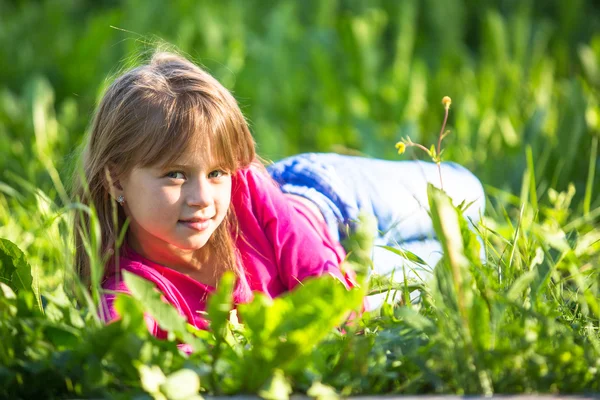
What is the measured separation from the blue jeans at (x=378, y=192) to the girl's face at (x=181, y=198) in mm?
436

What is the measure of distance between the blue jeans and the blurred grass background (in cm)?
39

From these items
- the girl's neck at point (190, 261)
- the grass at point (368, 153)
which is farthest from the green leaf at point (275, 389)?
the girl's neck at point (190, 261)

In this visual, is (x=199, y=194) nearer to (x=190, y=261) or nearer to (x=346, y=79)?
(x=190, y=261)

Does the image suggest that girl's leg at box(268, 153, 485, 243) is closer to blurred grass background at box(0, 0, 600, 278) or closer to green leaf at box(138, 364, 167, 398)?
blurred grass background at box(0, 0, 600, 278)

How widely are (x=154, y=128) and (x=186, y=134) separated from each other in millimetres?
53

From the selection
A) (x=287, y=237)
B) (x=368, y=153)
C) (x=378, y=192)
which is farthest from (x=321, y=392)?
(x=368, y=153)

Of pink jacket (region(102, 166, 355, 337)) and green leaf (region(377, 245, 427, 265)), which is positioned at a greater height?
green leaf (region(377, 245, 427, 265))

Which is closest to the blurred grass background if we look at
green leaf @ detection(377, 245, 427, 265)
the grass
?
the grass

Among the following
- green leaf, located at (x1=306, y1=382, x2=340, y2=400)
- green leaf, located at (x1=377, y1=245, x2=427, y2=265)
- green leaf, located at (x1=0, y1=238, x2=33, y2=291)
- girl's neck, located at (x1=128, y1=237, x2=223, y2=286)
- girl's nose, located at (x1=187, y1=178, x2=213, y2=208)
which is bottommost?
girl's neck, located at (x1=128, y1=237, x2=223, y2=286)

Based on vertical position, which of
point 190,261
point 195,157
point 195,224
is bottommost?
point 190,261

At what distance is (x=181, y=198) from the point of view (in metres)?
1.33

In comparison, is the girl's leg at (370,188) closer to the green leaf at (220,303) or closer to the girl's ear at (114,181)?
the girl's ear at (114,181)

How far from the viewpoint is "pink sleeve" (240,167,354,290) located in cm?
154

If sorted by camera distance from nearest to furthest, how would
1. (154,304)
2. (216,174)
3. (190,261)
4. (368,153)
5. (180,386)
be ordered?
1. (180,386)
2. (154,304)
3. (216,174)
4. (190,261)
5. (368,153)
